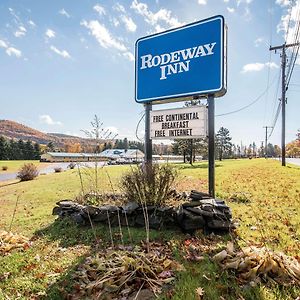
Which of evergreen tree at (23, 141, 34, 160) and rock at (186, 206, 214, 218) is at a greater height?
evergreen tree at (23, 141, 34, 160)

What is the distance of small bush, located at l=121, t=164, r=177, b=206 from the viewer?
196 inches

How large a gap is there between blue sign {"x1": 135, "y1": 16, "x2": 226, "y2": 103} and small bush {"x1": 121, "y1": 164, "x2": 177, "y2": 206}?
1.86 meters

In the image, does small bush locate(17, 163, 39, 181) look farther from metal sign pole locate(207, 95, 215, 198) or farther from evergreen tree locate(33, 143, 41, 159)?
evergreen tree locate(33, 143, 41, 159)

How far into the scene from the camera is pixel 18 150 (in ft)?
249

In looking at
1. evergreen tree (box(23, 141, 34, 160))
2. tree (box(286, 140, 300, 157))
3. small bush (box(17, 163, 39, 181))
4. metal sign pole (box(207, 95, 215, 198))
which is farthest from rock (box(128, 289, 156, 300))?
tree (box(286, 140, 300, 157))

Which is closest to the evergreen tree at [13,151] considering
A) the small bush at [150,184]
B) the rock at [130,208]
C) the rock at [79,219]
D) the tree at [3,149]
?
the tree at [3,149]

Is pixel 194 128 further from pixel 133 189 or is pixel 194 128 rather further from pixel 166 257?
pixel 166 257

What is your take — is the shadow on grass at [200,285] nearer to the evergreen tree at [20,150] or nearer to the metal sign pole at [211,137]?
the metal sign pole at [211,137]

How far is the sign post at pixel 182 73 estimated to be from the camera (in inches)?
215

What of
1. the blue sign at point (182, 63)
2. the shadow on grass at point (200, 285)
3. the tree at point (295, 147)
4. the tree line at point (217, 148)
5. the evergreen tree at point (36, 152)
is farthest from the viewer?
the tree at point (295, 147)

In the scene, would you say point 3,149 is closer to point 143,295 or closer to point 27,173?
point 27,173

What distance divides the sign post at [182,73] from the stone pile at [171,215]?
38.1 inches

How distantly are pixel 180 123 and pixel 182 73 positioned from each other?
109 cm

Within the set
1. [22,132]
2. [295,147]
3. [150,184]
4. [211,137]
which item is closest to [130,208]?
[150,184]
